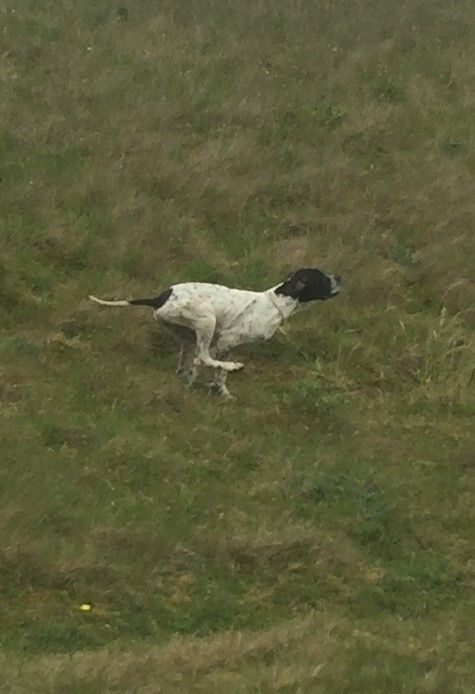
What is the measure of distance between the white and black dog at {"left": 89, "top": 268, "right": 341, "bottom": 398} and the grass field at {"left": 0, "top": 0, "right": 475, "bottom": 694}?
236 mm

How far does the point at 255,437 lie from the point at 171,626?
2.10 m

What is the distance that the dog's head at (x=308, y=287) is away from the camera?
26.6 ft

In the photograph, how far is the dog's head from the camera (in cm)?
809

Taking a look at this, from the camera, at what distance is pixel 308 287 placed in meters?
8.12

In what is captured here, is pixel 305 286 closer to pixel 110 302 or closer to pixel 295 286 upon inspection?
pixel 295 286

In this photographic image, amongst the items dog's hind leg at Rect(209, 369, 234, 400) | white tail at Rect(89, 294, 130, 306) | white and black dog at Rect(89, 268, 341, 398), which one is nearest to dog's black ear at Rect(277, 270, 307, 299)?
white and black dog at Rect(89, 268, 341, 398)

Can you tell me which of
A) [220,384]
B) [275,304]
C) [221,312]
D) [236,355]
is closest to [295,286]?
[275,304]

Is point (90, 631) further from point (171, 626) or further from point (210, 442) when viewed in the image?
point (210, 442)

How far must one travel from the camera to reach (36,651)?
16.2ft

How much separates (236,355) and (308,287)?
0.85 m

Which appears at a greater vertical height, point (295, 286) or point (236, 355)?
point (295, 286)

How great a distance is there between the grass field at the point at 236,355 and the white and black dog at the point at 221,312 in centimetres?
24

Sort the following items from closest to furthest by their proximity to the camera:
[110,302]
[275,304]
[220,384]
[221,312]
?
[220,384], [221,312], [275,304], [110,302]

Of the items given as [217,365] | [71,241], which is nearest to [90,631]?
[217,365]
